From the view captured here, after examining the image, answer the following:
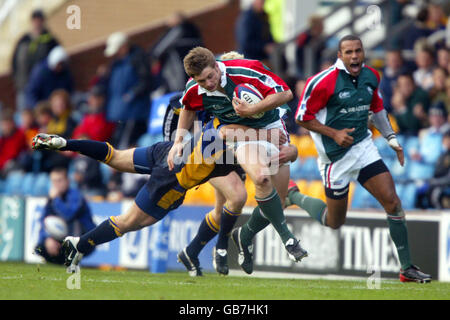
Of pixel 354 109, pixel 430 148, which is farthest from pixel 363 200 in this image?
pixel 354 109

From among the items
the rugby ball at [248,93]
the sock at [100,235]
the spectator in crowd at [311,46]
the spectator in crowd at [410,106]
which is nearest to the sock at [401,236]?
the rugby ball at [248,93]

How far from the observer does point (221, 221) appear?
9922 mm

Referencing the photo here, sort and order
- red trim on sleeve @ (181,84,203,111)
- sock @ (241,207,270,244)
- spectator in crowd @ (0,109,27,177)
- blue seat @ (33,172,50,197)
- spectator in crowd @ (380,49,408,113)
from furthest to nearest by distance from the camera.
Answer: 1. spectator in crowd @ (0,109,27,177)
2. blue seat @ (33,172,50,197)
3. spectator in crowd @ (380,49,408,113)
4. sock @ (241,207,270,244)
5. red trim on sleeve @ (181,84,203,111)

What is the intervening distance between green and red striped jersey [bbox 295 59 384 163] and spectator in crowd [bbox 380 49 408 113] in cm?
508

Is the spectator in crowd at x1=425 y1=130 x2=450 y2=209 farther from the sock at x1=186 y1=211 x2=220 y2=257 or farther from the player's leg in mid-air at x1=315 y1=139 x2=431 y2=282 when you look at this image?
the sock at x1=186 y1=211 x2=220 y2=257

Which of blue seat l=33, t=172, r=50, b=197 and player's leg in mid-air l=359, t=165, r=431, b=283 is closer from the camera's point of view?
player's leg in mid-air l=359, t=165, r=431, b=283

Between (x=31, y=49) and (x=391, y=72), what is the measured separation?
332 inches

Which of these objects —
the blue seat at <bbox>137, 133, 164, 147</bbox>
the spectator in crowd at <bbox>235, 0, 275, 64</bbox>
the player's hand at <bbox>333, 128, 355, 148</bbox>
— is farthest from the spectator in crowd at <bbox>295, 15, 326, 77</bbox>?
the player's hand at <bbox>333, 128, 355, 148</bbox>

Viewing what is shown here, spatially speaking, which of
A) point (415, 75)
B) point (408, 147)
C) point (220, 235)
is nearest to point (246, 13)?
point (415, 75)

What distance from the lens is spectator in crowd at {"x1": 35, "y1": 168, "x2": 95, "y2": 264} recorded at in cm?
1332

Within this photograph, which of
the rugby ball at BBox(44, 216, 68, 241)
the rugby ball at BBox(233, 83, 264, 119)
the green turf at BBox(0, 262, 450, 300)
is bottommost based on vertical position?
the green turf at BBox(0, 262, 450, 300)

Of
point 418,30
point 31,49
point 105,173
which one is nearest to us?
point 418,30

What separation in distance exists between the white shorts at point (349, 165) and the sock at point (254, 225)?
0.75 m

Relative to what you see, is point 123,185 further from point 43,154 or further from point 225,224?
point 225,224
